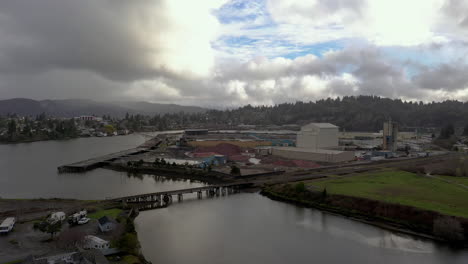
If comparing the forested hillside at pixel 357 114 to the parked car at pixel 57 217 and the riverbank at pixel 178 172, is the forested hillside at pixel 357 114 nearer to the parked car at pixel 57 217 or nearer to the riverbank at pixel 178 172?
the riverbank at pixel 178 172

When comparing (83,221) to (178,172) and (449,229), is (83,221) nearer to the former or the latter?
(178,172)

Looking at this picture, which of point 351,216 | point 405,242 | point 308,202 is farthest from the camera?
point 308,202

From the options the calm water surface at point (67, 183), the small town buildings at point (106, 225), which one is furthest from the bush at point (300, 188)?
the small town buildings at point (106, 225)

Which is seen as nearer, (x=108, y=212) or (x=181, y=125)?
(x=108, y=212)

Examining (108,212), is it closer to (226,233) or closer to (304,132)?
(226,233)

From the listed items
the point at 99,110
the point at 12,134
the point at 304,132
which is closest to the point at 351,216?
the point at 304,132
